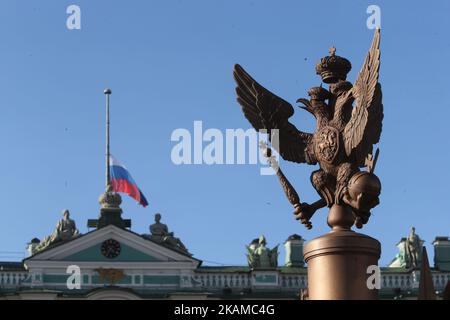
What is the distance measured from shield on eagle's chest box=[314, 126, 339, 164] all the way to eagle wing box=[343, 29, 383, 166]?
78 millimetres

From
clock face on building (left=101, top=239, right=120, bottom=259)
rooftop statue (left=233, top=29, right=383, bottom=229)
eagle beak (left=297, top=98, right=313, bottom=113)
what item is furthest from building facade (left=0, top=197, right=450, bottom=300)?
eagle beak (left=297, top=98, right=313, bottom=113)

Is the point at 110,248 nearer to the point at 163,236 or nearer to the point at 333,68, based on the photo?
the point at 163,236

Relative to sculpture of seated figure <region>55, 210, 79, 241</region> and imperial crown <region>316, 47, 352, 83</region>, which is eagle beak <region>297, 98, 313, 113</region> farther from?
sculpture of seated figure <region>55, 210, 79, 241</region>

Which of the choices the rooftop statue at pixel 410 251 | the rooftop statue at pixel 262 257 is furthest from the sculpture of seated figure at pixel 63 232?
the rooftop statue at pixel 410 251

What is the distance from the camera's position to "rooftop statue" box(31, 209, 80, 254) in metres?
37.2

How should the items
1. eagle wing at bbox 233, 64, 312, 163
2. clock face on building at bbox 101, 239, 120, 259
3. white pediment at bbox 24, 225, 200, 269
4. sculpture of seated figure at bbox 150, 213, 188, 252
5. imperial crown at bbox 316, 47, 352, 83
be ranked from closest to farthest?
imperial crown at bbox 316, 47, 352, 83
eagle wing at bbox 233, 64, 312, 163
white pediment at bbox 24, 225, 200, 269
clock face on building at bbox 101, 239, 120, 259
sculpture of seated figure at bbox 150, 213, 188, 252

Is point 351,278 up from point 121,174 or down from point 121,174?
down

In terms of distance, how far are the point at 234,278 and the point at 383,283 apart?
4.89 meters

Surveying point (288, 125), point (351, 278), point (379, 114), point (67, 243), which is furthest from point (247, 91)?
point (67, 243)

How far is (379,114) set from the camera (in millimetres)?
8617

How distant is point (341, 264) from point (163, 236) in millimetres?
30298

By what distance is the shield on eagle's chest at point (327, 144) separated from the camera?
8.59m
